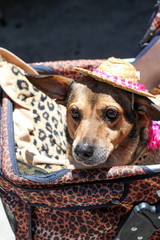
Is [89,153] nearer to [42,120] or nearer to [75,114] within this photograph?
[75,114]

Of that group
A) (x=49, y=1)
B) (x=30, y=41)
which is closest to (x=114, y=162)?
(x=30, y=41)

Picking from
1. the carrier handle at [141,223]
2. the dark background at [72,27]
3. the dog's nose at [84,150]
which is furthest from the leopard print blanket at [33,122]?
the dark background at [72,27]

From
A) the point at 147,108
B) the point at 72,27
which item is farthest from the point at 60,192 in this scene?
the point at 72,27

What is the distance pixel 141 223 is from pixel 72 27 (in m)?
4.21

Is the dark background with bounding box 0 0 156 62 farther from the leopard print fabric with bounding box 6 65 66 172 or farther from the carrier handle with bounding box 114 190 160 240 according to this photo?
the carrier handle with bounding box 114 190 160 240

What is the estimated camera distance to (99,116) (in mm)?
1985

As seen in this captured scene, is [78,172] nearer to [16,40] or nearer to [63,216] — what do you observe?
[63,216]

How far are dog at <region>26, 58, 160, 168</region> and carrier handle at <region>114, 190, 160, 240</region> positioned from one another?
1.26 ft

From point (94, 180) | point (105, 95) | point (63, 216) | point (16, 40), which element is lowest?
point (16, 40)

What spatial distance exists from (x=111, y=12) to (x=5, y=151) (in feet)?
14.1

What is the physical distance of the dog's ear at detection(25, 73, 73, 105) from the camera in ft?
7.00

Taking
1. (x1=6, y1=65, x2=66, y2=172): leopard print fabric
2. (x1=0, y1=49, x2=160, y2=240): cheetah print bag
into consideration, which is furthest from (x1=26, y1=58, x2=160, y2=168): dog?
(x1=6, y1=65, x2=66, y2=172): leopard print fabric

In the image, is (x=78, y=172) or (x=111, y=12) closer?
(x=78, y=172)

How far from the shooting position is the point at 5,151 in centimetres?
212
